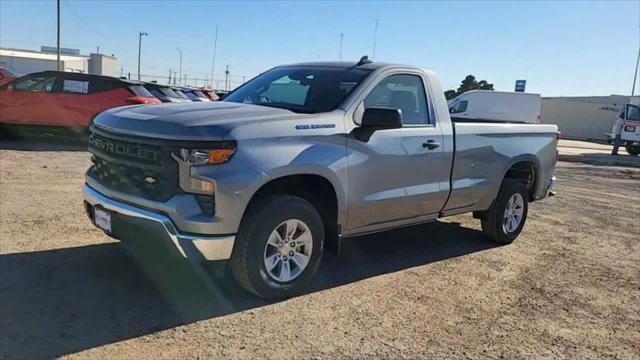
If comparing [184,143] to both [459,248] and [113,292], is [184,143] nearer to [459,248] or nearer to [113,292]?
[113,292]

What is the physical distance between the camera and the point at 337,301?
4773mm

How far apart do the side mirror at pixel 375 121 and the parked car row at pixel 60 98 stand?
8.99 meters

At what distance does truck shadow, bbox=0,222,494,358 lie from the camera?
382 centimetres

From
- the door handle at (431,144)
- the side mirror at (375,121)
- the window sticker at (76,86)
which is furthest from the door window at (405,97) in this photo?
the window sticker at (76,86)

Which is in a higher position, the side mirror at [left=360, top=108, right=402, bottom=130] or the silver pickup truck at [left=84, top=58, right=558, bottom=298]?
the side mirror at [left=360, top=108, right=402, bottom=130]

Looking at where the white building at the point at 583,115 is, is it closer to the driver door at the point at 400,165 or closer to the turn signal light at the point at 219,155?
the driver door at the point at 400,165

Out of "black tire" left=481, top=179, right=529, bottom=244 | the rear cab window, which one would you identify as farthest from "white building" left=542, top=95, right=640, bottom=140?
"black tire" left=481, top=179, right=529, bottom=244

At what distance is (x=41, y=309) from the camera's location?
4148 millimetres

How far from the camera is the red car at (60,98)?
12891 millimetres

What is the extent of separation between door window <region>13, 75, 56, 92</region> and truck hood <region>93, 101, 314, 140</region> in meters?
9.32

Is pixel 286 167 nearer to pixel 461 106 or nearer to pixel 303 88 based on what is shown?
pixel 303 88

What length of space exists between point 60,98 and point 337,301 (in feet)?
34.5

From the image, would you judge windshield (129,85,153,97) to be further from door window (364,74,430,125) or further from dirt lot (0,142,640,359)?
door window (364,74,430,125)

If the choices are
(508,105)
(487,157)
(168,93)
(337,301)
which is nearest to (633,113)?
(508,105)
